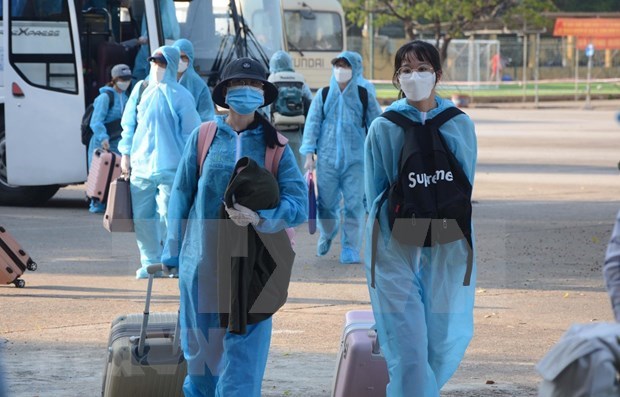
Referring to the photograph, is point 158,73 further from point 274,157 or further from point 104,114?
point 274,157

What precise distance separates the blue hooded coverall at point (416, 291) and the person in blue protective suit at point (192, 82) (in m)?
5.89

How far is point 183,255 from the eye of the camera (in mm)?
5488

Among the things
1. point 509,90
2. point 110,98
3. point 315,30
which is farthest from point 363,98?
point 509,90

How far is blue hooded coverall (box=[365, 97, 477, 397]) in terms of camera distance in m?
5.33

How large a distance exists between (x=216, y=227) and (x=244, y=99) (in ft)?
1.83

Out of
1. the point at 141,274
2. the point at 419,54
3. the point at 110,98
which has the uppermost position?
the point at 419,54

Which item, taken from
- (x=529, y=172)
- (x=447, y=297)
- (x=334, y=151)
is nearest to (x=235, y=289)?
(x=447, y=297)

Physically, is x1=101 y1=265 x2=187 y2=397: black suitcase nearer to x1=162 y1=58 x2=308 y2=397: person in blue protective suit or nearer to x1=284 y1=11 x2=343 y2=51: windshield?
x1=162 y1=58 x2=308 y2=397: person in blue protective suit

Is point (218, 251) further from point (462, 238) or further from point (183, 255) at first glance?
point (462, 238)

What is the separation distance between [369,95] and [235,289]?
20.9 ft

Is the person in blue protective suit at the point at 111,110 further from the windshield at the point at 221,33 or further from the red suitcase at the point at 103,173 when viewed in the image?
the windshield at the point at 221,33

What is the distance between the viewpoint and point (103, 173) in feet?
39.9

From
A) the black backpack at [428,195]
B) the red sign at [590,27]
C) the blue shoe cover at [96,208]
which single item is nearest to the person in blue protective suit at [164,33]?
the blue shoe cover at [96,208]

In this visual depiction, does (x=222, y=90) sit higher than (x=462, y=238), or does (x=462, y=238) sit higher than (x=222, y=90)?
(x=222, y=90)
